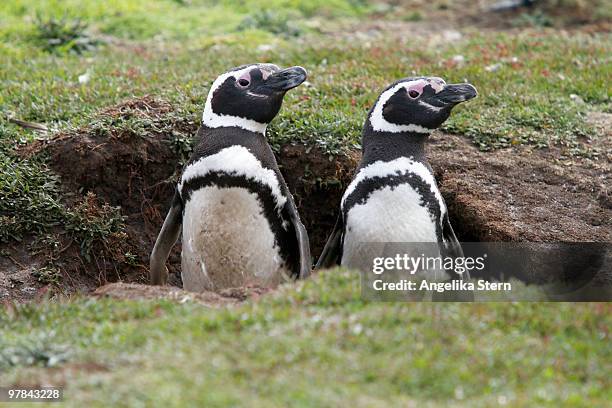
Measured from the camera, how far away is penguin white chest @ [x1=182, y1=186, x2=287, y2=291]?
6.80 meters

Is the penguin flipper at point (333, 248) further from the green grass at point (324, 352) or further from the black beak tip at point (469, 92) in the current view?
the green grass at point (324, 352)

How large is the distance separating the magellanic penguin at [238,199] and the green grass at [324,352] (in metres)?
1.56

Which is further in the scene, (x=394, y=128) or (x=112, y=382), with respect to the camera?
(x=394, y=128)

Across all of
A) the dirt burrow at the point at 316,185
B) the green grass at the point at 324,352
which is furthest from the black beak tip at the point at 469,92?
the green grass at the point at 324,352

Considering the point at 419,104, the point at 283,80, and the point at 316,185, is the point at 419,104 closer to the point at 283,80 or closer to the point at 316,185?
the point at 283,80

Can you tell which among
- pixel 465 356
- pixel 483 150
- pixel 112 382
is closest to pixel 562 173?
pixel 483 150

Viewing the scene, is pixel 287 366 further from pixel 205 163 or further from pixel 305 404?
pixel 205 163

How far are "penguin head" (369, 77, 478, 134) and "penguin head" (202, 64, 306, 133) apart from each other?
70 centimetres

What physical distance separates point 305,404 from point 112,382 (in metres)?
0.90

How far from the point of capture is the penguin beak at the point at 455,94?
6.91 m

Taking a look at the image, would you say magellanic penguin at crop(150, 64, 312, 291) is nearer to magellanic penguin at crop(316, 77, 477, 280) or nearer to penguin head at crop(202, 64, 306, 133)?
penguin head at crop(202, 64, 306, 133)

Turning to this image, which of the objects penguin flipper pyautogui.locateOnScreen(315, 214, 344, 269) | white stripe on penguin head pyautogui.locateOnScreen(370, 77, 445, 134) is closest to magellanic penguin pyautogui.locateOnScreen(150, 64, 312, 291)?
penguin flipper pyautogui.locateOnScreen(315, 214, 344, 269)

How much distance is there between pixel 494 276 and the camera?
24.2ft

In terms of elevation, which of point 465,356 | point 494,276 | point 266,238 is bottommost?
point 494,276
